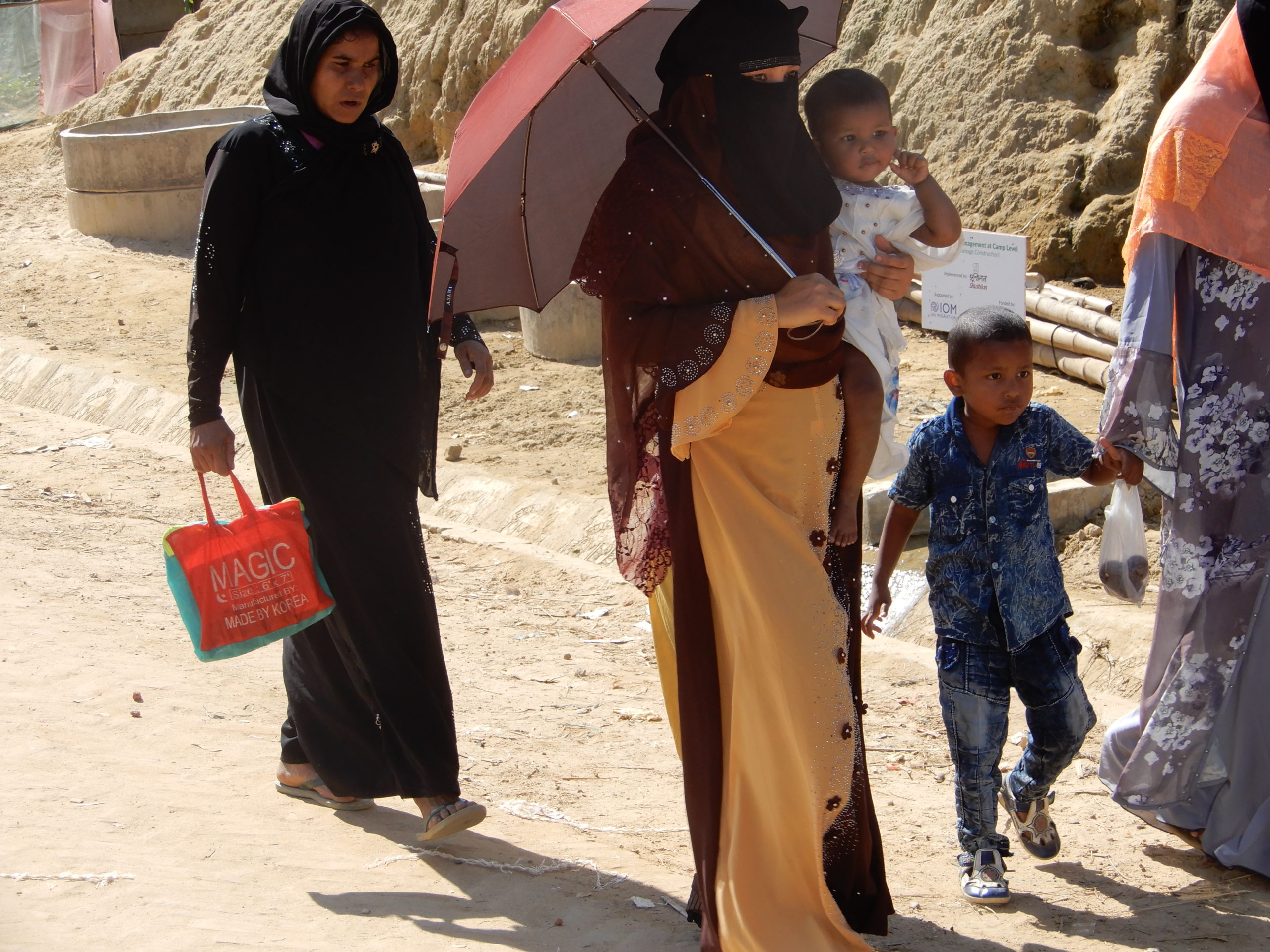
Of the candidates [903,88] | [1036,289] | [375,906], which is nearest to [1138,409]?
[375,906]

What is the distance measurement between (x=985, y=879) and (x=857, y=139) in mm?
1665

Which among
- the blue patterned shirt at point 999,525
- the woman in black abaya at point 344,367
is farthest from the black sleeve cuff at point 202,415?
the blue patterned shirt at point 999,525

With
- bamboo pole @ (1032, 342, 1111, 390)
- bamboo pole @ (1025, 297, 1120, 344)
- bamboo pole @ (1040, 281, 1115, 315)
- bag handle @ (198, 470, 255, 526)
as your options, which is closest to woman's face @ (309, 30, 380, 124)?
bag handle @ (198, 470, 255, 526)

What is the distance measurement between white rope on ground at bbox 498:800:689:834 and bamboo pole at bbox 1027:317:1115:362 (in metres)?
4.47

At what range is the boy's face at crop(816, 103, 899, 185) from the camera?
9.02 feet

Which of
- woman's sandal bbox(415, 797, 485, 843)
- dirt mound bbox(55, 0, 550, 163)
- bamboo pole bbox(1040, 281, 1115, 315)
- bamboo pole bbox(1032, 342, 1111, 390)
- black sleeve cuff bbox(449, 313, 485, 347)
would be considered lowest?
woman's sandal bbox(415, 797, 485, 843)

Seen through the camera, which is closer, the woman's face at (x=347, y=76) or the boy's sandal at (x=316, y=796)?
the woman's face at (x=347, y=76)

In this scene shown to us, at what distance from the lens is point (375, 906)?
3.15 metres

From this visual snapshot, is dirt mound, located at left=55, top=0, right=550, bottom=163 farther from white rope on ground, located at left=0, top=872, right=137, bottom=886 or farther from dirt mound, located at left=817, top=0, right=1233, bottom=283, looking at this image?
white rope on ground, located at left=0, top=872, right=137, bottom=886

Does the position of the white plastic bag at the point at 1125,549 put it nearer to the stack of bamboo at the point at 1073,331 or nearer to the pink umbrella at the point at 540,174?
the pink umbrella at the point at 540,174

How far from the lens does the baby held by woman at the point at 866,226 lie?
2777mm

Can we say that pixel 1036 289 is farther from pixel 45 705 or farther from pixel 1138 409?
pixel 45 705

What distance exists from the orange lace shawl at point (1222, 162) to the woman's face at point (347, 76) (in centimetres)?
179

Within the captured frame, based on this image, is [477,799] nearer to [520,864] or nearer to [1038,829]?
[520,864]
